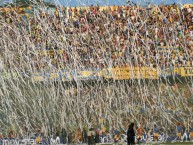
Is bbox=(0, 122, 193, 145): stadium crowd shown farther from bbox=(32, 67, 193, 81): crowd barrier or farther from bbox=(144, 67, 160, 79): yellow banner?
bbox=(144, 67, 160, 79): yellow banner

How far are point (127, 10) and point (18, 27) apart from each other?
8.15 metres

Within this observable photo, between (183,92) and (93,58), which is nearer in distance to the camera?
(183,92)

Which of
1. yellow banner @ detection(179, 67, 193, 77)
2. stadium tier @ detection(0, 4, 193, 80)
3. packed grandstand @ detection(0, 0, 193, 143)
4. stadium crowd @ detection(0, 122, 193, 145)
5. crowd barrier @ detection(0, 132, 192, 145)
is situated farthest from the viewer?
yellow banner @ detection(179, 67, 193, 77)

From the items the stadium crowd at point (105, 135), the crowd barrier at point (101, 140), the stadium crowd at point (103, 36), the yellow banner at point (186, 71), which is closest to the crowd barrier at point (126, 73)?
the yellow banner at point (186, 71)

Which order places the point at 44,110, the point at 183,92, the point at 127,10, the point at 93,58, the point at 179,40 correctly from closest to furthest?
the point at 44,110 < the point at 183,92 < the point at 93,58 < the point at 179,40 < the point at 127,10

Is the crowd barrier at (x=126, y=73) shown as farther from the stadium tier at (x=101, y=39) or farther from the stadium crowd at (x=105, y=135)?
the stadium crowd at (x=105, y=135)

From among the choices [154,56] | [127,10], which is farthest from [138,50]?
[127,10]

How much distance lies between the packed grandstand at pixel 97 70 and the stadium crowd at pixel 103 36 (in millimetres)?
65

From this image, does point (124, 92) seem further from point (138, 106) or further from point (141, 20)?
point (141, 20)

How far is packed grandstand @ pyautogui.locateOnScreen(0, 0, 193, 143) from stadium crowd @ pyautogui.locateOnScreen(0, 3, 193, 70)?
0.07m

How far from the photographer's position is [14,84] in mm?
41031

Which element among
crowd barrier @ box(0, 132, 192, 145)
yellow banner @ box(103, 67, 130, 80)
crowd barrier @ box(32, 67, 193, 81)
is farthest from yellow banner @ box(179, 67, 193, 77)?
crowd barrier @ box(0, 132, 192, 145)

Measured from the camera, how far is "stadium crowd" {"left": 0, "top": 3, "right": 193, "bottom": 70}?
45.1 m

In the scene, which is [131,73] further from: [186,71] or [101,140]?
[101,140]
